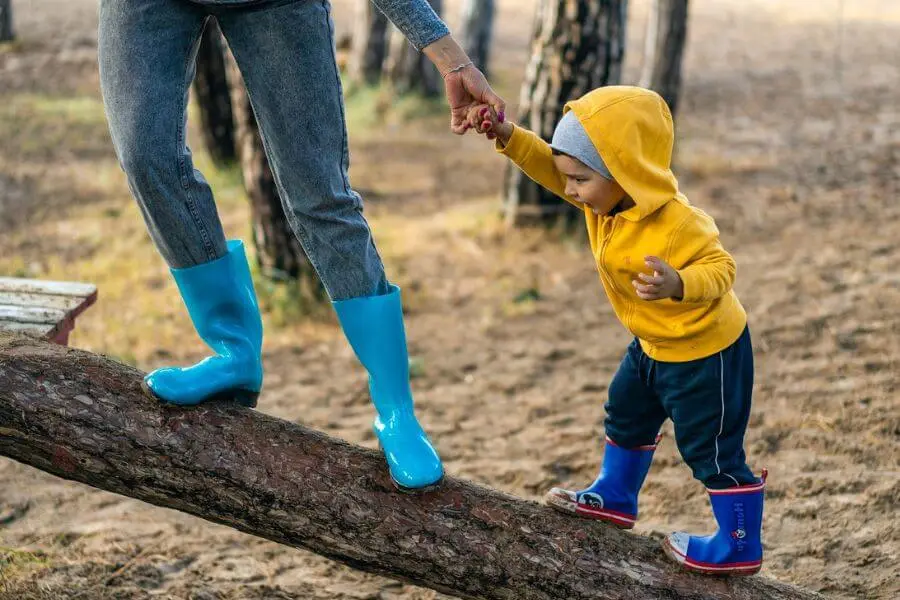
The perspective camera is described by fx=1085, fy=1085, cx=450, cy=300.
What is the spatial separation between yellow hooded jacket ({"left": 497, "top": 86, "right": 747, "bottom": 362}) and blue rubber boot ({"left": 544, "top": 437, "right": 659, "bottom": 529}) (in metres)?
0.37

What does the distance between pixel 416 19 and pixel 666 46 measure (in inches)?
229

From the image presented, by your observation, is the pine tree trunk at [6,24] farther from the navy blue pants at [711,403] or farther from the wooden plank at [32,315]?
the navy blue pants at [711,403]

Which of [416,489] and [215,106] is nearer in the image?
[416,489]

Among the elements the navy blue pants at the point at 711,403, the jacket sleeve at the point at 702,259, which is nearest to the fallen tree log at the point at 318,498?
the navy blue pants at the point at 711,403

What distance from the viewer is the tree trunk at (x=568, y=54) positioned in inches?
257

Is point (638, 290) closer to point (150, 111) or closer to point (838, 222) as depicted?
point (150, 111)

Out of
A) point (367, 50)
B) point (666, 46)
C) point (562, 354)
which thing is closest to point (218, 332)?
point (562, 354)

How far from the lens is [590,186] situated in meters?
2.48

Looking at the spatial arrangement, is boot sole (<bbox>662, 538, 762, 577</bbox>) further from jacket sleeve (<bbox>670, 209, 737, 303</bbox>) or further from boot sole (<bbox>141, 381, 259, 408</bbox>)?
boot sole (<bbox>141, 381, 259, 408</bbox>)

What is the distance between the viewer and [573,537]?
9.01 feet

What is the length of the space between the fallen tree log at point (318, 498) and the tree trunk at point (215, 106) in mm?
5422

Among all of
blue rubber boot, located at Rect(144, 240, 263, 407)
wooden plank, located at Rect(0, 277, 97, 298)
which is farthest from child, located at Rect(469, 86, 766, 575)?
wooden plank, located at Rect(0, 277, 97, 298)

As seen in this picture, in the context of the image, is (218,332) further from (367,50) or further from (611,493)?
(367,50)

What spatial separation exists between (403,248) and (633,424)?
4.26 metres
